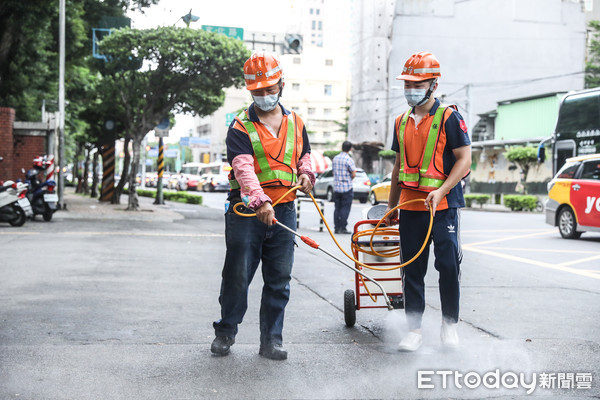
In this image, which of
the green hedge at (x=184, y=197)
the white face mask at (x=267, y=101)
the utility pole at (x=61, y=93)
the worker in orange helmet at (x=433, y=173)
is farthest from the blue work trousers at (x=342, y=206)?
the green hedge at (x=184, y=197)

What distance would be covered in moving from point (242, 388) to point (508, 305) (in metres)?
3.65

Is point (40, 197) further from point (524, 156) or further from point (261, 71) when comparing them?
point (524, 156)

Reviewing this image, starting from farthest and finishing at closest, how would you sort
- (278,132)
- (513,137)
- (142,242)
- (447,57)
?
(447,57) → (513,137) → (142,242) → (278,132)

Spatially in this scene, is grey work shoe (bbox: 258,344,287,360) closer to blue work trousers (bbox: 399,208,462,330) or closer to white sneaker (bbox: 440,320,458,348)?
blue work trousers (bbox: 399,208,462,330)

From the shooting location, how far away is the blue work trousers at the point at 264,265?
15.1ft

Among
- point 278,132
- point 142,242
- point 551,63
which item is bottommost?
point 142,242

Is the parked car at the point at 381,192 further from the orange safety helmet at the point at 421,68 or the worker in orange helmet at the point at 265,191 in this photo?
the worker in orange helmet at the point at 265,191

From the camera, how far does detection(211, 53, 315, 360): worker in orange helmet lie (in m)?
4.48

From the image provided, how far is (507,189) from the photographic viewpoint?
126 feet

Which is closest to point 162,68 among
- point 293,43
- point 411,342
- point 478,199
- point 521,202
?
point 293,43

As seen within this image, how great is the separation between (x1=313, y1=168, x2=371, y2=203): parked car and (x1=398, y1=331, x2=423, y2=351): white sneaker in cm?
2684

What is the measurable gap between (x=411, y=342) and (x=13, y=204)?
41.4 ft

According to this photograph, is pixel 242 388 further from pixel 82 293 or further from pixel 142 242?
pixel 142 242

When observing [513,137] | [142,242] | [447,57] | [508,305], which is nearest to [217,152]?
[447,57]
